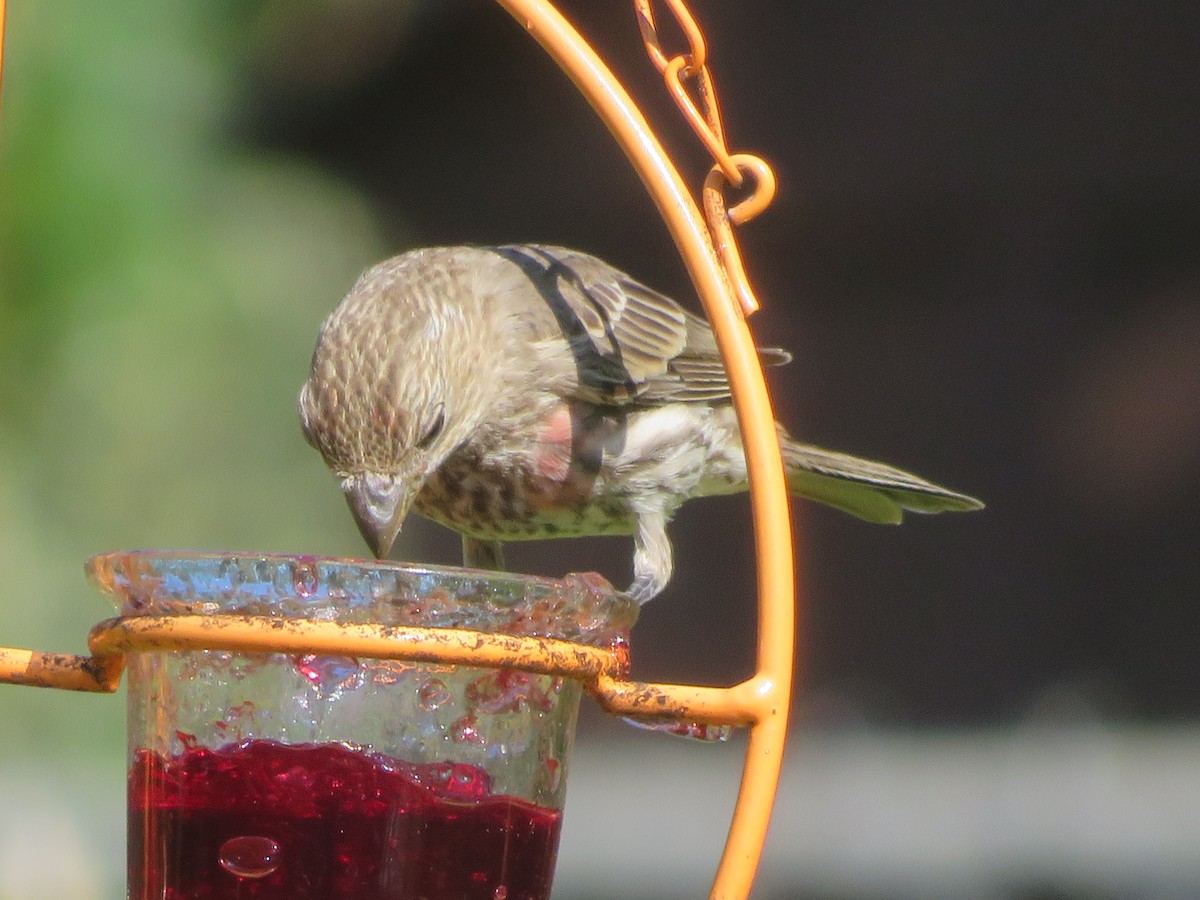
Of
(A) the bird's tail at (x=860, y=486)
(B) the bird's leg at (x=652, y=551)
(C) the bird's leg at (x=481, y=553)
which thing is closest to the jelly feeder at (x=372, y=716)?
(B) the bird's leg at (x=652, y=551)

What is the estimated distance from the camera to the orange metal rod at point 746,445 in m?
1.83

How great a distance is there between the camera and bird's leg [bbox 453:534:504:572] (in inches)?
151

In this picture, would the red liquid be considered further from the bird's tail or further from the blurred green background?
the blurred green background

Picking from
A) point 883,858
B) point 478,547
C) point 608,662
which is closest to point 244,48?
point 478,547

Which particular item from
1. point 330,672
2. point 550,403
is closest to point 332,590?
point 330,672

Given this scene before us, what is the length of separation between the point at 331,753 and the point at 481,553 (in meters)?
2.06

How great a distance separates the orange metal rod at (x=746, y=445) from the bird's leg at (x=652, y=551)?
1.52 m

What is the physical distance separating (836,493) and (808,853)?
2.75 meters

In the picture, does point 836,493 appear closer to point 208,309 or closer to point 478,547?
point 478,547

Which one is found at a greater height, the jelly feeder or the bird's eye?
the bird's eye

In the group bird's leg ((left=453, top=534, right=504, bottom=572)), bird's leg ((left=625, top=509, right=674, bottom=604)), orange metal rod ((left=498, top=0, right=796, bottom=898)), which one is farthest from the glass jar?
bird's leg ((left=453, top=534, right=504, bottom=572))

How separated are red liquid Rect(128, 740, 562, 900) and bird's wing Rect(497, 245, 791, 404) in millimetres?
1731

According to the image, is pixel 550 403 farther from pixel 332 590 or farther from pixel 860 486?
pixel 332 590

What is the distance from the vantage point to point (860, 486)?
4.01 metres
